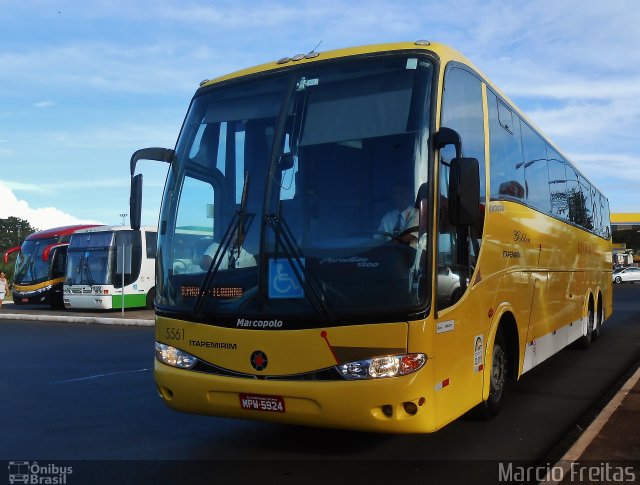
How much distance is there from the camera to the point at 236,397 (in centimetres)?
534

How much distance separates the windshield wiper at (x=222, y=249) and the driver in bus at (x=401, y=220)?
1135 mm

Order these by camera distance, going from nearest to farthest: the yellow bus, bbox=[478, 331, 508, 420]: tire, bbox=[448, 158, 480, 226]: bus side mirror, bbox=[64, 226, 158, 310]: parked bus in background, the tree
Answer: the yellow bus → bbox=[448, 158, 480, 226]: bus side mirror → bbox=[478, 331, 508, 420]: tire → bbox=[64, 226, 158, 310]: parked bus in background → the tree

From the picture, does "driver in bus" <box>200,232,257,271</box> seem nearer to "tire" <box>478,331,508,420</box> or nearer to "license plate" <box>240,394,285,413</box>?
"license plate" <box>240,394,285,413</box>

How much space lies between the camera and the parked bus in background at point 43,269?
28.4 metres

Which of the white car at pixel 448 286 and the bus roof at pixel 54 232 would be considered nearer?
the white car at pixel 448 286

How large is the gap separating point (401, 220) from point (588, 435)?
2460mm

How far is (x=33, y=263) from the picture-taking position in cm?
2873

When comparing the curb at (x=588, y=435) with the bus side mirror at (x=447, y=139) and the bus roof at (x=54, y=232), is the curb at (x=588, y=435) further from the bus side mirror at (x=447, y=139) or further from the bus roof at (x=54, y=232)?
the bus roof at (x=54, y=232)

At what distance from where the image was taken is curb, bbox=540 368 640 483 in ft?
16.0

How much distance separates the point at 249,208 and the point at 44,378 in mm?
6229

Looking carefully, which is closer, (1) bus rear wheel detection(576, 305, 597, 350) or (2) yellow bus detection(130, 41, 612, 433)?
(2) yellow bus detection(130, 41, 612, 433)

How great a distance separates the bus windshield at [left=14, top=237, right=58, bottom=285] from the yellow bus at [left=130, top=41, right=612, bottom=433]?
24.2 meters

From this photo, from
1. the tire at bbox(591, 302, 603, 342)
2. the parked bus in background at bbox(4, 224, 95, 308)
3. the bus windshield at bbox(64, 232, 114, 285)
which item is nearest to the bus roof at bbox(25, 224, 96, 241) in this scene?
the parked bus in background at bbox(4, 224, 95, 308)

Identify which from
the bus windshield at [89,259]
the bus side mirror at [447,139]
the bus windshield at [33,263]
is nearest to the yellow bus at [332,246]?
the bus side mirror at [447,139]
